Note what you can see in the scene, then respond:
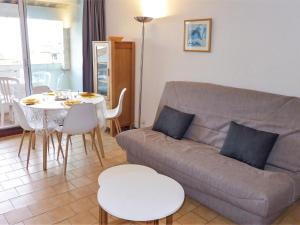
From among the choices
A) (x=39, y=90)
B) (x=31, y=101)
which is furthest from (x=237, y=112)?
(x=39, y=90)

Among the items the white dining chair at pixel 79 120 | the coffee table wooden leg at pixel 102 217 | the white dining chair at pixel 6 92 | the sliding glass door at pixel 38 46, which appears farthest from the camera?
the white dining chair at pixel 6 92

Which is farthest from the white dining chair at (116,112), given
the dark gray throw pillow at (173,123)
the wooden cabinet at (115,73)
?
the dark gray throw pillow at (173,123)

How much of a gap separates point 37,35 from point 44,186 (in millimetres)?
2531

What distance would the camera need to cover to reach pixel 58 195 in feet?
8.23

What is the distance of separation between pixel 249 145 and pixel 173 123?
2.85 ft

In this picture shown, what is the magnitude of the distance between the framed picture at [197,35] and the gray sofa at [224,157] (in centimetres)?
47

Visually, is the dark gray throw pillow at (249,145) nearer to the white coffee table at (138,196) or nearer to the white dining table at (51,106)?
the white coffee table at (138,196)

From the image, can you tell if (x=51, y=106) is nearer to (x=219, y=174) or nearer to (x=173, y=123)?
(x=173, y=123)

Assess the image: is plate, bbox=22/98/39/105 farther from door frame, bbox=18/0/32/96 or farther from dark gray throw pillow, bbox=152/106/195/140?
dark gray throw pillow, bbox=152/106/195/140

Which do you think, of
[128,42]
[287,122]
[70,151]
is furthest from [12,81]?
[287,122]

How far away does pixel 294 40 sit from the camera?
2.47 m

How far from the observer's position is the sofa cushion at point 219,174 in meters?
1.85

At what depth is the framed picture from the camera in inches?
122

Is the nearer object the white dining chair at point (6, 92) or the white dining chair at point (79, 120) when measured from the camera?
the white dining chair at point (79, 120)
